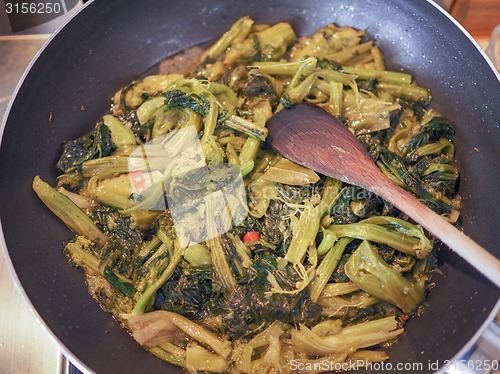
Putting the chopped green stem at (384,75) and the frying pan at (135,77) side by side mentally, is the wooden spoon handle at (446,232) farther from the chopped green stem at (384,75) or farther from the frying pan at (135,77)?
the chopped green stem at (384,75)

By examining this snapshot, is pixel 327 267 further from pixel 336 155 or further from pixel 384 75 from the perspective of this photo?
pixel 384 75

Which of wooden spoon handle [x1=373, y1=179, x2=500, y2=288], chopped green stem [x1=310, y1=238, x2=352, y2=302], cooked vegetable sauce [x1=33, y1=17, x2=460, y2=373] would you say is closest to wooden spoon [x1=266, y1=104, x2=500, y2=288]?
wooden spoon handle [x1=373, y1=179, x2=500, y2=288]

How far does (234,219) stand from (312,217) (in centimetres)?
53

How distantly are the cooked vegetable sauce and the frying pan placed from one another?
0.41 ft

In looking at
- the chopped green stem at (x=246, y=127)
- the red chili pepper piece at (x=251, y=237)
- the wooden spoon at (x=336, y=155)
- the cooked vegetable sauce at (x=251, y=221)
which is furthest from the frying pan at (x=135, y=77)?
the chopped green stem at (x=246, y=127)

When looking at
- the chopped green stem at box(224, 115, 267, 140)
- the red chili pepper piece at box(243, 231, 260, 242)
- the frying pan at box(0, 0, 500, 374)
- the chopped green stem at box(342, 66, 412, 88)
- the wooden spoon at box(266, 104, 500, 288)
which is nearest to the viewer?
the wooden spoon at box(266, 104, 500, 288)

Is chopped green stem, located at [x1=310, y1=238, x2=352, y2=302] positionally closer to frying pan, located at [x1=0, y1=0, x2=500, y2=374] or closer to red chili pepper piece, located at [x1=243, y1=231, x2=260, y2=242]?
red chili pepper piece, located at [x1=243, y1=231, x2=260, y2=242]

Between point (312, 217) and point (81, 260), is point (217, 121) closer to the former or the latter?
point (312, 217)

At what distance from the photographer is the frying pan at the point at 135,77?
2.51 meters

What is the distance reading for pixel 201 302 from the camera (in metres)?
2.66

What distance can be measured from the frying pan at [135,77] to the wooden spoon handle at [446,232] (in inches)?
14.3

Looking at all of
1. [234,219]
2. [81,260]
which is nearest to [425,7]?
[234,219]

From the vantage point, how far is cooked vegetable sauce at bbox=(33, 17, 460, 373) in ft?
8.23

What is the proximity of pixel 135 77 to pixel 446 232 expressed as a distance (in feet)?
9.01
